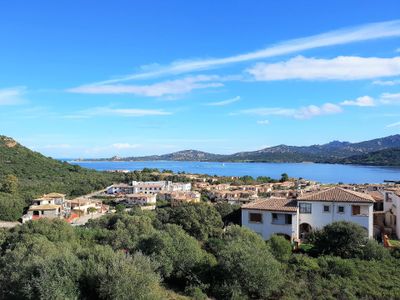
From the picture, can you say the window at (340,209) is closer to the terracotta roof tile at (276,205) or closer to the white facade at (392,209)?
the terracotta roof tile at (276,205)

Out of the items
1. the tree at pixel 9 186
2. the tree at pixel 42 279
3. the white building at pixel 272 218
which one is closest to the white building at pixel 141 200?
the tree at pixel 9 186

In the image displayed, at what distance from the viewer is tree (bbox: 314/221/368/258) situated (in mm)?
17375

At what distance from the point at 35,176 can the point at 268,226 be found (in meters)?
63.8

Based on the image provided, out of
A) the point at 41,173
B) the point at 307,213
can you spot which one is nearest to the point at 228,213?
the point at 307,213

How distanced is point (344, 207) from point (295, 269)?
6.64 meters

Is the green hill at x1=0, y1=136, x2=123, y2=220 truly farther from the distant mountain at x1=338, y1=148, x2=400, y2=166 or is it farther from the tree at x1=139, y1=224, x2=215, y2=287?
the distant mountain at x1=338, y1=148, x2=400, y2=166

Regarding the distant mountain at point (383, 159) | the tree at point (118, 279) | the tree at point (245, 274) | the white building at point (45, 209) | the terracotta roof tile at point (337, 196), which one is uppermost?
the distant mountain at point (383, 159)

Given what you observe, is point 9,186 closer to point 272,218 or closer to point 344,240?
point 272,218

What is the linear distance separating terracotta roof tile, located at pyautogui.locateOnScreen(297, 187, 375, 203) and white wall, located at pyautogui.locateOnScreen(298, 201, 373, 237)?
20 centimetres

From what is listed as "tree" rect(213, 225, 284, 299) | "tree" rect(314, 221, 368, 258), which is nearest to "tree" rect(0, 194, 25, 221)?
"tree" rect(213, 225, 284, 299)

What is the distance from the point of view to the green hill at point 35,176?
195ft

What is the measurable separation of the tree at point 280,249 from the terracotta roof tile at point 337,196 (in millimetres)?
4974

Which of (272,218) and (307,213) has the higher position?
(307,213)

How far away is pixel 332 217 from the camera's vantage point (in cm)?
Answer: 2130
